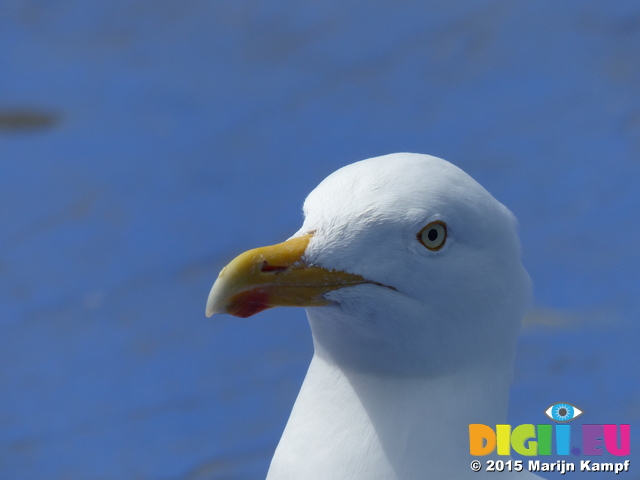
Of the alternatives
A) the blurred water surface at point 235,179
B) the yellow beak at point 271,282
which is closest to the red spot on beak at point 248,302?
the yellow beak at point 271,282

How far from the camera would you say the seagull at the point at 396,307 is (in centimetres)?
188

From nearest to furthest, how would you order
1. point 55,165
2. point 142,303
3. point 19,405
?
1. point 19,405
2. point 142,303
3. point 55,165

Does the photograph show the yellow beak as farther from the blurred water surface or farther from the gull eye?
the blurred water surface

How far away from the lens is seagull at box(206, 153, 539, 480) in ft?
6.15

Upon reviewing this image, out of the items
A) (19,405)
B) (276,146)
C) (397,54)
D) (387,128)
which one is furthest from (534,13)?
(19,405)

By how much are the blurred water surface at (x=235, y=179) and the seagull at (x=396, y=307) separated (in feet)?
5.03

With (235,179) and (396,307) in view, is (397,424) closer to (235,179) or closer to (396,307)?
(396,307)

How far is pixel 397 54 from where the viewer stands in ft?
18.2

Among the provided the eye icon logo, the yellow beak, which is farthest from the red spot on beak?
the eye icon logo

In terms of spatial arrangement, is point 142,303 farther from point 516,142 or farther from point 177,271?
point 516,142

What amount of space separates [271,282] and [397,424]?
1.52ft

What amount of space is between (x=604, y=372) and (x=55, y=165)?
300 cm

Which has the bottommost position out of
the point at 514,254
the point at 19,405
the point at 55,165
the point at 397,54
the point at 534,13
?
the point at 514,254

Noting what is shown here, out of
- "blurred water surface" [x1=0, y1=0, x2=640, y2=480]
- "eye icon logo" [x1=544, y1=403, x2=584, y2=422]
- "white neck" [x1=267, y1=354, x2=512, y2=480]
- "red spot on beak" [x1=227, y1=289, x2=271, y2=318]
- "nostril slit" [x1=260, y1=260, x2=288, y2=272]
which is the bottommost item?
"white neck" [x1=267, y1=354, x2=512, y2=480]
